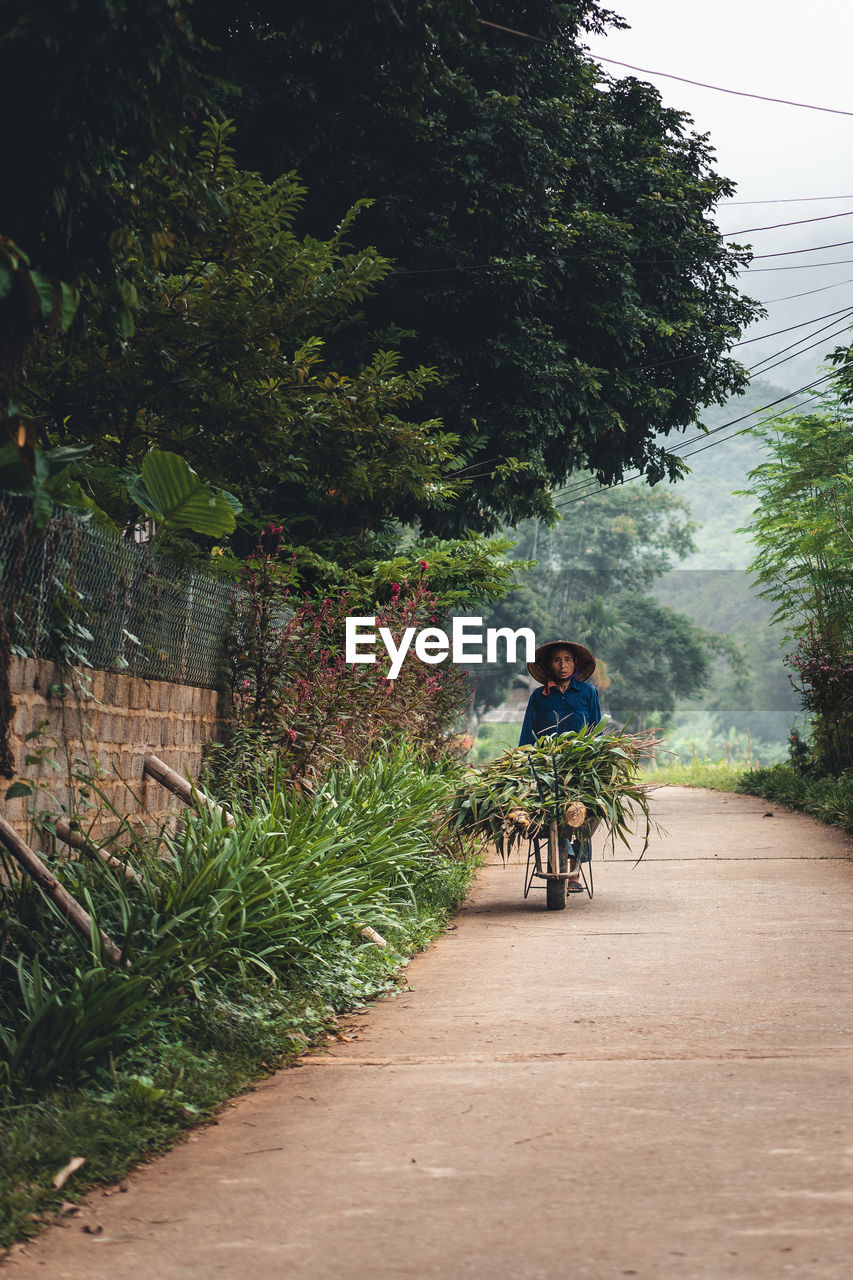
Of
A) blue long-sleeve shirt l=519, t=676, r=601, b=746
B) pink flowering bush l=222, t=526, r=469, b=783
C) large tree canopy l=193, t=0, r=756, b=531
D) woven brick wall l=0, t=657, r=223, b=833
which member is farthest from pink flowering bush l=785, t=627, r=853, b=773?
woven brick wall l=0, t=657, r=223, b=833

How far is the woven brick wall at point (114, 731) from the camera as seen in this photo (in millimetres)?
7117

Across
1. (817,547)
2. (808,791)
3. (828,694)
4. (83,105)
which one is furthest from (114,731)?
(817,547)

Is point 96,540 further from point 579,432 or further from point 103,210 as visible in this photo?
point 579,432

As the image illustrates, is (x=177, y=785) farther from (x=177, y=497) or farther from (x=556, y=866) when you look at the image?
(x=556, y=866)

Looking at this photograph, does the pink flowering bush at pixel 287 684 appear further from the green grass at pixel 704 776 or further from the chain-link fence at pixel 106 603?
the green grass at pixel 704 776

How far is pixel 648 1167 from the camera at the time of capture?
425 centimetres

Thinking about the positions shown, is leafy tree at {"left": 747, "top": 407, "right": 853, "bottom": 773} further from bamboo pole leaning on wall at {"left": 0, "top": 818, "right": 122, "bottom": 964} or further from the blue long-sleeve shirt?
bamboo pole leaning on wall at {"left": 0, "top": 818, "right": 122, "bottom": 964}

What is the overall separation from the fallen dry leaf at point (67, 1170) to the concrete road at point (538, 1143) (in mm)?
145

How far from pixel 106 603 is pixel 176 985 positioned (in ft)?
10.2

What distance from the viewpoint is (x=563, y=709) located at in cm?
1168

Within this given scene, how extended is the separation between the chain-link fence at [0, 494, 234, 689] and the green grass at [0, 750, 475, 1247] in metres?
1.26

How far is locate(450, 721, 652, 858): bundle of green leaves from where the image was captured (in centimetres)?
1020

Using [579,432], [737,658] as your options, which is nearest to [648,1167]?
[579,432]

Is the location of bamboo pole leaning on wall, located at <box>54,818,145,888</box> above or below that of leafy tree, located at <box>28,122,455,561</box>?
below
